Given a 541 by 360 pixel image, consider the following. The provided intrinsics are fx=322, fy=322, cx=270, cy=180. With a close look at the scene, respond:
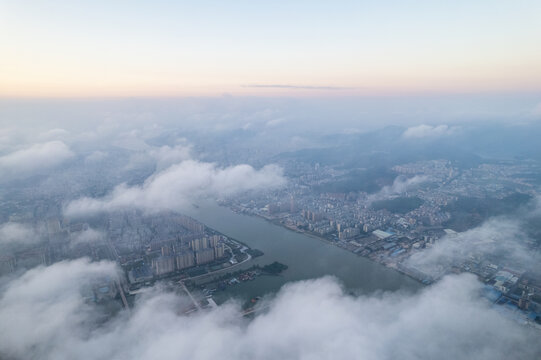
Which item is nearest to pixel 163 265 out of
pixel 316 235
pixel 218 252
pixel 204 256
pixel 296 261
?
pixel 204 256

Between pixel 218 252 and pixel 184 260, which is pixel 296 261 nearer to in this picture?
pixel 218 252

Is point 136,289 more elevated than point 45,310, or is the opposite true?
point 45,310

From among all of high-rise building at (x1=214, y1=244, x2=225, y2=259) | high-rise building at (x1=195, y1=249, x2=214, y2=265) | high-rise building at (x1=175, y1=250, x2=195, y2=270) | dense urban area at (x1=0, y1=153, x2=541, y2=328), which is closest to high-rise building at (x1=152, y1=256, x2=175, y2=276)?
dense urban area at (x1=0, y1=153, x2=541, y2=328)

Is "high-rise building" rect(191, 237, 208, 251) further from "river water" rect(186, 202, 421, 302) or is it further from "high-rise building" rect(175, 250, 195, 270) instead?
"river water" rect(186, 202, 421, 302)

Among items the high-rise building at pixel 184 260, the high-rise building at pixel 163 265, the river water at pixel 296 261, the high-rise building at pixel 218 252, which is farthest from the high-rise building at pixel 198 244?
the river water at pixel 296 261

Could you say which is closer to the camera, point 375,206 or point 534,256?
point 534,256

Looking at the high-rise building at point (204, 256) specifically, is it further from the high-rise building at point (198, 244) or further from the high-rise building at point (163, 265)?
the high-rise building at point (163, 265)

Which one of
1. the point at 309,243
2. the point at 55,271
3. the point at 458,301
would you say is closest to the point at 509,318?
the point at 458,301

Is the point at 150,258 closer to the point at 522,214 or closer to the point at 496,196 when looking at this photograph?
the point at 522,214
